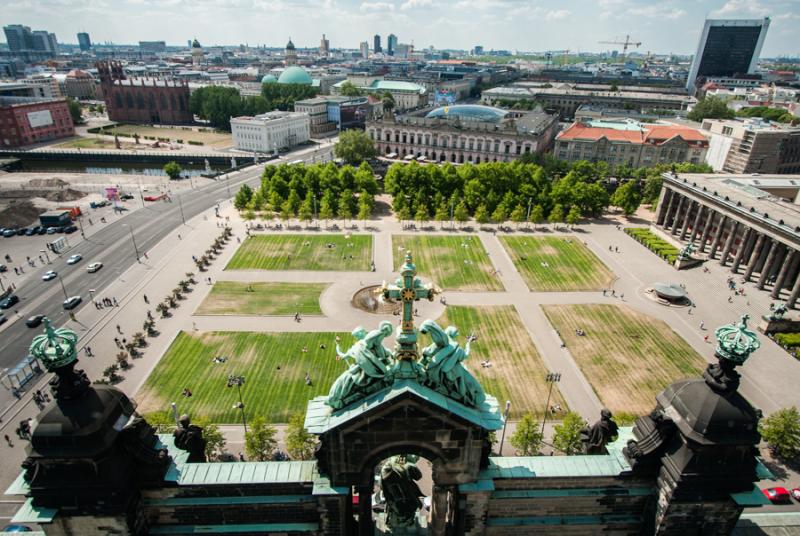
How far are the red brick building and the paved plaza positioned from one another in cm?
13424

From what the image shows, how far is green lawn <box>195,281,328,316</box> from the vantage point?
76.8m

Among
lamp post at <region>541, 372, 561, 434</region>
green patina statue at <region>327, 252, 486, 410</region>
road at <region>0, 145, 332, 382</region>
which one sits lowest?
road at <region>0, 145, 332, 382</region>

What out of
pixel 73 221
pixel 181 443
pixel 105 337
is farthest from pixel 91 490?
pixel 73 221

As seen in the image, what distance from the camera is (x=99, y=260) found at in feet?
308

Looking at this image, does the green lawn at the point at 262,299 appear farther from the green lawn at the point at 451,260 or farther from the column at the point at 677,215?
the column at the point at 677,215

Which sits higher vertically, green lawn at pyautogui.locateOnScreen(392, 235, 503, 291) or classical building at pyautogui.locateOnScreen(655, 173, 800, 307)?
classical building at pyautogui.locateOnScreen(655, 173, 800, 307)

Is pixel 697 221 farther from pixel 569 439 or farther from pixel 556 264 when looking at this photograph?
→ pixel 569 439

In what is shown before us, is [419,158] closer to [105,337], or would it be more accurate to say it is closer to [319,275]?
[319,275]

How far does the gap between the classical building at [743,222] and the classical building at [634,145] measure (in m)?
38.9

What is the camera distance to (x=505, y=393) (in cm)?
5922

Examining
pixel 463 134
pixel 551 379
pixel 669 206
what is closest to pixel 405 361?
pixel 551 379

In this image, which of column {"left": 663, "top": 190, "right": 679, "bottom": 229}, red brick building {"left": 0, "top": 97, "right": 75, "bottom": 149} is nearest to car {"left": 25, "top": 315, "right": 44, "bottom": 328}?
Answer: column {"left": 663, "top": 190, "right": 679, "bottom": 229}

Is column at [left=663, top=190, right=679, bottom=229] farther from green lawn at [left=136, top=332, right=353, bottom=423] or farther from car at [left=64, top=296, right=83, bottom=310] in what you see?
car at [left=64, top=296, right=83, bottom=310]

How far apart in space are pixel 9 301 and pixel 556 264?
327 ft
